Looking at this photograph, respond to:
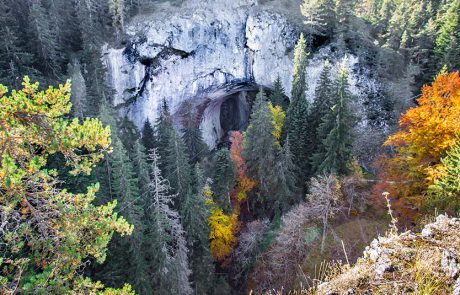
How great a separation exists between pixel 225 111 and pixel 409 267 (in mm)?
48847

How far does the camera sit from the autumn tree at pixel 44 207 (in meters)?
5.93

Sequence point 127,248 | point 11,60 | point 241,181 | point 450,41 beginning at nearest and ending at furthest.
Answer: point 127,248 → point 11,60 → point 241,181 → point 450,41

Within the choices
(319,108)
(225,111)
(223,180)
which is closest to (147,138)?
(223,180)

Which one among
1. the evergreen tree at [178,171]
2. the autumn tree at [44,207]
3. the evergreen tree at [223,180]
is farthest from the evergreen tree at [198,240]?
the autumn tree at [44,207]

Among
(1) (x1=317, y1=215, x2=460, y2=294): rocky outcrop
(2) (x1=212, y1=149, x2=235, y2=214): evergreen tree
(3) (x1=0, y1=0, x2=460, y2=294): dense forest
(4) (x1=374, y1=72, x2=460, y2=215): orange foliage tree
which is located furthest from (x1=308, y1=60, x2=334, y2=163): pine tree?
(1) (x1=317, y1=215, x2=460, y2=294): rocky outcrop

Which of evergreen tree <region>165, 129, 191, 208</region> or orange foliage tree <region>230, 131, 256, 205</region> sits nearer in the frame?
evergreen tree <region>165, 129, 191, 208</region>

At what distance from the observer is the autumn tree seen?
593cm

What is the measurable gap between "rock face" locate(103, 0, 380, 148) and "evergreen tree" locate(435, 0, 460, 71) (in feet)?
51.6

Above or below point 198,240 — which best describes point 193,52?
above

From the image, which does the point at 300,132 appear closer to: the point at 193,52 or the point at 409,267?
the point at 193,52

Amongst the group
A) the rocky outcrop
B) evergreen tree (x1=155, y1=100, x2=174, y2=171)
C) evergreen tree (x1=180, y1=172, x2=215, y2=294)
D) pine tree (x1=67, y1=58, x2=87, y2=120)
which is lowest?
evergreen tree (x1=180, y1=172, x2=215, y2=294)

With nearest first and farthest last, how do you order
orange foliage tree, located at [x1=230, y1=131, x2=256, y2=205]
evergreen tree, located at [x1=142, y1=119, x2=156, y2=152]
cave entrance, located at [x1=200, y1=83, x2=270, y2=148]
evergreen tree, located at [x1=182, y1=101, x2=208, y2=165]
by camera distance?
orange foliage tree, located at [x1=230, y1=131, x2=256, y2=205]
evergreen tree, located at [x1=142, y1=119, x2=156, y2=152]
evergreen tree, located at [x1=182, y1=101, x2=208, y2=165]
cave entrance, located at [x1=200, y1=83, x2=270, y2=148]

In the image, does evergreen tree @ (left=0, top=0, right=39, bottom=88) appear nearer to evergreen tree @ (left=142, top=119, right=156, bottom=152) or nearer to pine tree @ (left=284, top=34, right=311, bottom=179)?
evergreen tree @ (left=142, top=119, right=156, bottom=152)

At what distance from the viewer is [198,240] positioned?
23.6 meters
